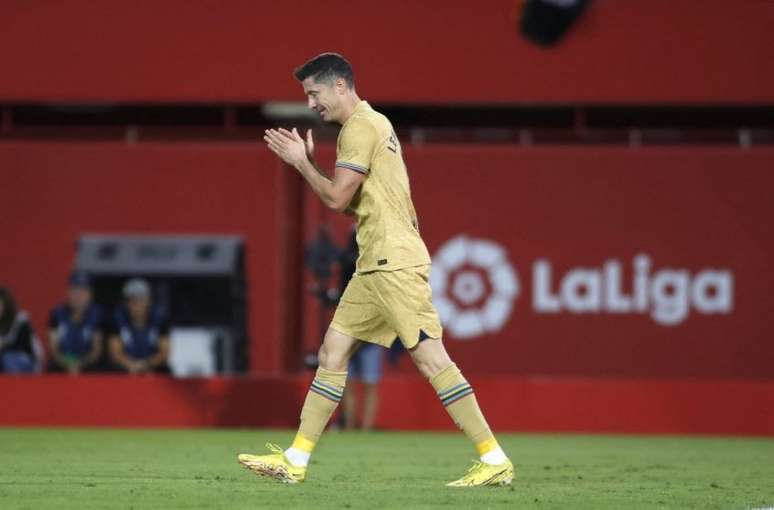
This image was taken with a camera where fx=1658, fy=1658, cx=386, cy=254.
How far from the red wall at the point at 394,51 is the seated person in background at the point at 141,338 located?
4.27 m

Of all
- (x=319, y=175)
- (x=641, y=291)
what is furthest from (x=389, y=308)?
(x=641, y=291)

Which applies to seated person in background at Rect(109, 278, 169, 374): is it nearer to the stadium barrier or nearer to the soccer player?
the stadium barrier

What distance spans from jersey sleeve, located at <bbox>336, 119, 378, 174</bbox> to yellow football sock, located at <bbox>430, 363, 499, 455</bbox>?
45.4 inches

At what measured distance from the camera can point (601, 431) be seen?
16297mm

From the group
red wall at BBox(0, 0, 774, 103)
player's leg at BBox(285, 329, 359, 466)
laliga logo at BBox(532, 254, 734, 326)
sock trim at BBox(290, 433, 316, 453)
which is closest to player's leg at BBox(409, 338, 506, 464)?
player's leg at BBox(285, 329, 359, 466)

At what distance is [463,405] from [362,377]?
7390mm

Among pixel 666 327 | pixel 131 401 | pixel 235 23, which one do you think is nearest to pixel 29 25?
pixel 235 23

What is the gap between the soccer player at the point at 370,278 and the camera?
862 cm

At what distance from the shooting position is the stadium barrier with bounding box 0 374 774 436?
1623cm

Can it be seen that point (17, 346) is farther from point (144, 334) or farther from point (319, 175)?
point (319, 175)

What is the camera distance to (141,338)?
1705 centimetres

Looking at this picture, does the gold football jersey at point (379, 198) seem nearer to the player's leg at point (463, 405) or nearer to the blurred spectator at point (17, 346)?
the player's leg at point (463, 405)

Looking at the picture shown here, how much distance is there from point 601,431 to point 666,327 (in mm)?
4203

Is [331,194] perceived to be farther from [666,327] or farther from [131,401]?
[666,327]
